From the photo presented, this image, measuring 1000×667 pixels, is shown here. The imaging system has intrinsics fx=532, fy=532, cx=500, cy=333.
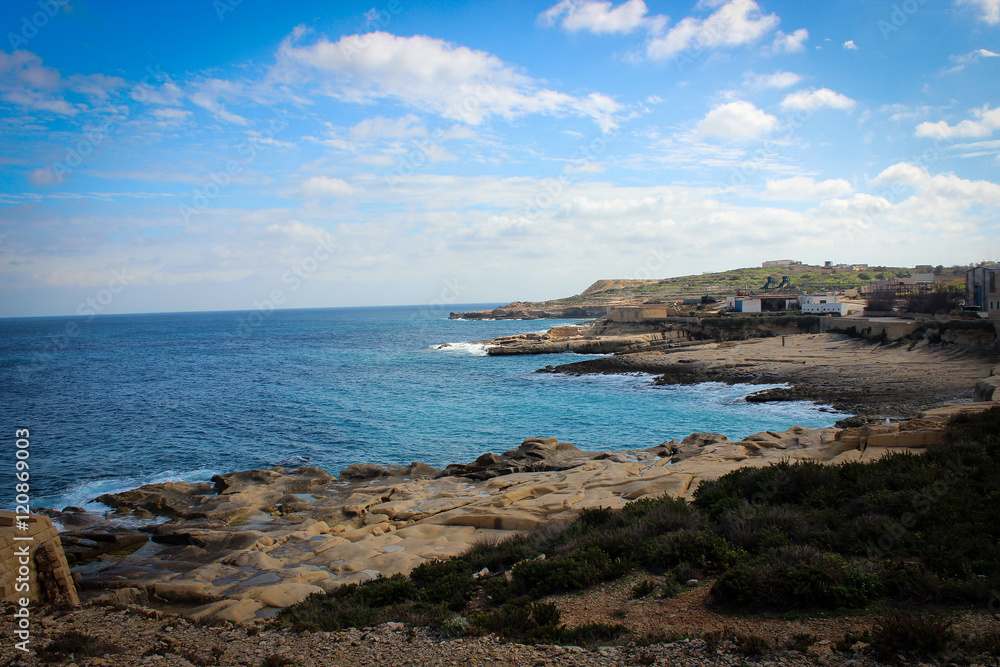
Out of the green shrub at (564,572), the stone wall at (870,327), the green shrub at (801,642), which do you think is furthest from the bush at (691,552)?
the stone wall at (870,327)

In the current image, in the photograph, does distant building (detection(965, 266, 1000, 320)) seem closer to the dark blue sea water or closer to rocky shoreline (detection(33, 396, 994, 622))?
the dark blue sea water

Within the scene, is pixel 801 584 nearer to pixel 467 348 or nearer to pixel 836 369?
pixel 836 369

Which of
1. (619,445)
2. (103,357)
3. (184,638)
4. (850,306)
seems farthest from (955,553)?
(103,357)

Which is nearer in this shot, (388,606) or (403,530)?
(388,606)

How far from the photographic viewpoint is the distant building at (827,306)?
6300cm

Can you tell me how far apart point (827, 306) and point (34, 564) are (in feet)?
239

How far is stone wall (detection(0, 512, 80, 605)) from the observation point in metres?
8.65

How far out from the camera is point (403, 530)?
13.2 metres

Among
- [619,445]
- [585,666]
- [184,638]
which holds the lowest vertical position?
[619,445]

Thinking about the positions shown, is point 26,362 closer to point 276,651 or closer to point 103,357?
point 103,357

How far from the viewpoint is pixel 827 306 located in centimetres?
6384

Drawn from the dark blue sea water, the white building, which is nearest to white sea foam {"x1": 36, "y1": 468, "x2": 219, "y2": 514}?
the dark blue sea water

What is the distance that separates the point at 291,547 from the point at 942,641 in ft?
40.5

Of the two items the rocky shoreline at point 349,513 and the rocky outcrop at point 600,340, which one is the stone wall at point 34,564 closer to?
the rocky shoreline at point 349,513
